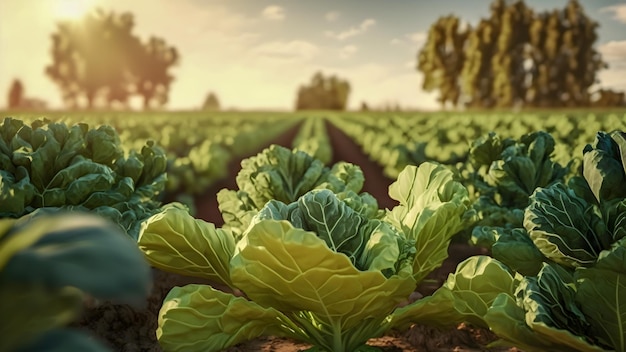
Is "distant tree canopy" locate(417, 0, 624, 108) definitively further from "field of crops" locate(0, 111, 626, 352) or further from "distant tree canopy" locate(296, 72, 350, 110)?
"distant tree canopy" locate(296, 72, 350, 110)

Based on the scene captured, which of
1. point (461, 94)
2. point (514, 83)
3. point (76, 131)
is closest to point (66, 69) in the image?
point (461, 94)

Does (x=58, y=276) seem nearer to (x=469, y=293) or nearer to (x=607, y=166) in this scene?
(x=469, y=293)

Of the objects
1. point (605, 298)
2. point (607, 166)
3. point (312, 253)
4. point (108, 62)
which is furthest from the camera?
point (108, 62)

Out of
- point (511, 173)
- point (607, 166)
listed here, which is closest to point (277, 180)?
point (511, 173)

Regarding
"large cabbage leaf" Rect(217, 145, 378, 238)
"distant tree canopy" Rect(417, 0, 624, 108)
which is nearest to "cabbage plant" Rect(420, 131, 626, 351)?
"large cabbage leaf" Rect(217, 145, 378, 238)

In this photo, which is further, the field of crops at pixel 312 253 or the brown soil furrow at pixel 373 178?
the brown soil furrow at pixel 373 178

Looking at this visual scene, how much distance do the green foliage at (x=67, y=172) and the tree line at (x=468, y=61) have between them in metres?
4.14

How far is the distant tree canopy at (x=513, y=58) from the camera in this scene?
23.2 meters

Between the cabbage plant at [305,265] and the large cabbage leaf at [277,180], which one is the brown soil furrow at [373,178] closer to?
the large cabbage leaf at [277,180]

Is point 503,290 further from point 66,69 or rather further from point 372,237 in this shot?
point 66,69

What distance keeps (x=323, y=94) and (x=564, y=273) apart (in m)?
73.5

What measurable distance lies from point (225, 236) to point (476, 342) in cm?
156

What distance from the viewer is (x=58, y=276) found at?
76 cm

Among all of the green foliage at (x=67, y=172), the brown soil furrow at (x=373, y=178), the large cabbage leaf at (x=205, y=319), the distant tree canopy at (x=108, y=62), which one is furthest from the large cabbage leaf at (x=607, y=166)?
the distant tree canopy at (x=108, y=62)
